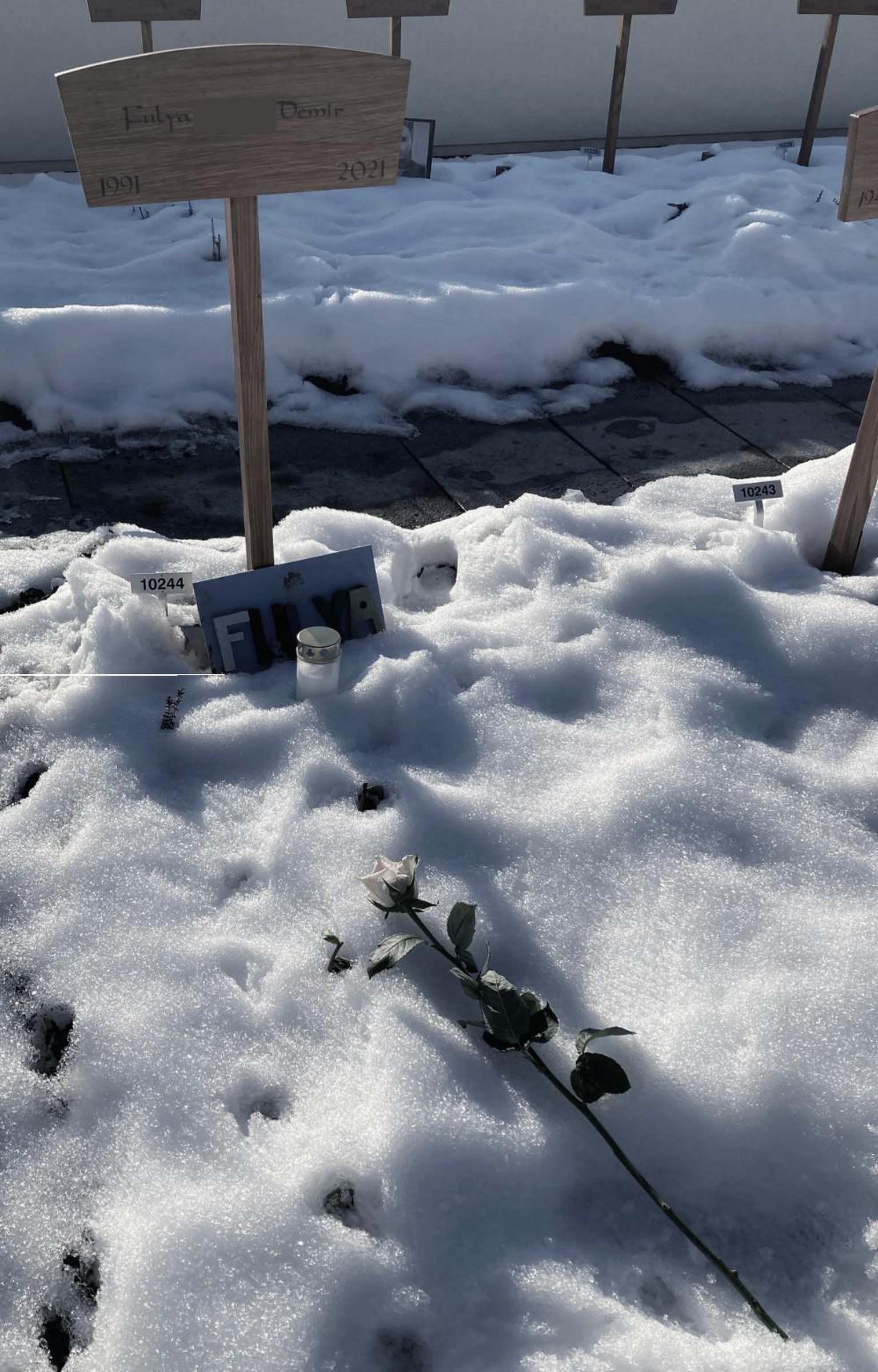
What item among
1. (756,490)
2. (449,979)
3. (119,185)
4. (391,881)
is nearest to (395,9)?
(756,490)

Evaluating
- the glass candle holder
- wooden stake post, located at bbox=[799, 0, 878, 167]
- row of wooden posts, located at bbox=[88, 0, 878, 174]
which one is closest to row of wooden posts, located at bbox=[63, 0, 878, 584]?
the glass candle holder

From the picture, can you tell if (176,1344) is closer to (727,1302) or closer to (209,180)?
(727,1302)

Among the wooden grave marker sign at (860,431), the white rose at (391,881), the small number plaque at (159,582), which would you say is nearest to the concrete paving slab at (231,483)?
the small number plaque at (159,582)

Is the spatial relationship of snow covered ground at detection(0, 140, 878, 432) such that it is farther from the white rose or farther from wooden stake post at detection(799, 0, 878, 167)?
the white rose

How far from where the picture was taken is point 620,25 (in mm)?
6125

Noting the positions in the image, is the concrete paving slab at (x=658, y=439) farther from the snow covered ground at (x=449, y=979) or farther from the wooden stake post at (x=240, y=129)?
the wooden stake post at (x=240, y=129)

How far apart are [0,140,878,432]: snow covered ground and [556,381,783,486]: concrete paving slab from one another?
15cm

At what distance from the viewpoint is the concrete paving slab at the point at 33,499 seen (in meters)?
3.14

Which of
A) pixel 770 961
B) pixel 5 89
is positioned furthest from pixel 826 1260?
pixel 5 89

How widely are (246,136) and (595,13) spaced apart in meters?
4.65

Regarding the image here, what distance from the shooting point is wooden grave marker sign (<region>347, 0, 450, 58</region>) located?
216 inches

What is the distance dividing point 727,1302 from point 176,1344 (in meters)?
0.68

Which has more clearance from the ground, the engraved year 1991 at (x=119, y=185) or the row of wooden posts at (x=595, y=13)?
the engraved year 1991 at (x=119, y=185)

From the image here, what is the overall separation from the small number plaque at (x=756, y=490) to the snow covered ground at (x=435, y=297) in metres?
1.36
